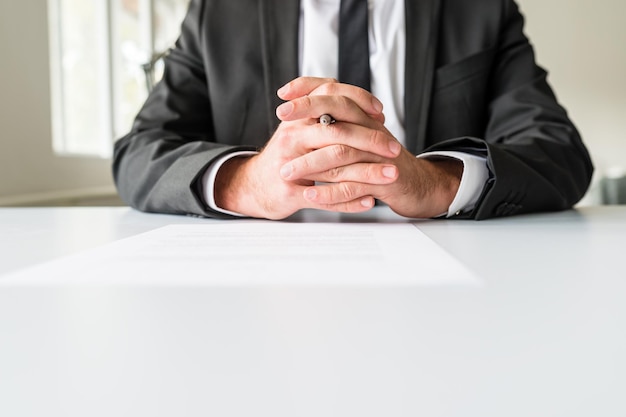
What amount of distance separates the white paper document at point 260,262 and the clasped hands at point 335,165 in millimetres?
124

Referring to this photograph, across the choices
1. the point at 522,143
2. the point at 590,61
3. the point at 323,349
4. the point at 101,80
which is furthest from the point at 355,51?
the point at 590,61

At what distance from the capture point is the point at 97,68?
296cm

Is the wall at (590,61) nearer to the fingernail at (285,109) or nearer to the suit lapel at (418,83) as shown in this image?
the suit lapel at (418,83)

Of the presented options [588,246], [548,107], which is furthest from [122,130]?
[588,246]

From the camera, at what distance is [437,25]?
1303 millimetres

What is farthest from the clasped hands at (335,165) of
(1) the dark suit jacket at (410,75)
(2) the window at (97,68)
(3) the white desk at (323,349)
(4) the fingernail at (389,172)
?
(2) the window at (97,68)

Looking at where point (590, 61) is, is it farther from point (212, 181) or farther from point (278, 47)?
point (212, 181)

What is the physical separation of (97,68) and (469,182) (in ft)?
8.73

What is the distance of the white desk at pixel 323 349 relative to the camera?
180mm

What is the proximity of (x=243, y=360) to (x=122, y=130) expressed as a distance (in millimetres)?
3204

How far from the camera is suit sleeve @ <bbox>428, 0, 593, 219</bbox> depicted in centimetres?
81

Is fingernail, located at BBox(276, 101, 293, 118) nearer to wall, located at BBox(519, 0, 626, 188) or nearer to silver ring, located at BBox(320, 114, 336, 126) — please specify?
silver ring, located at BBox(320, 114, 336, 126)

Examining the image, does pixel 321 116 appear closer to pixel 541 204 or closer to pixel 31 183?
pixel 541 204

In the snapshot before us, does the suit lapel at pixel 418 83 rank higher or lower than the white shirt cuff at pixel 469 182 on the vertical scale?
higher
